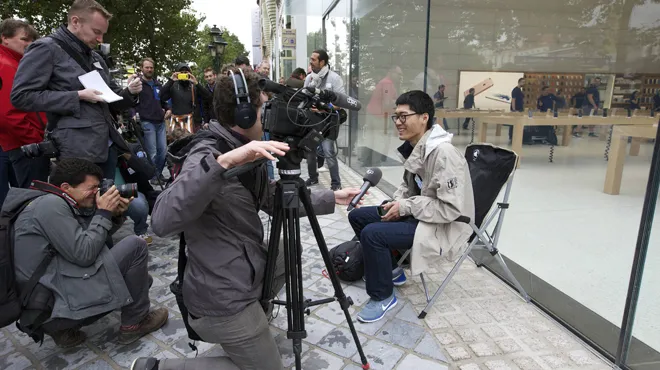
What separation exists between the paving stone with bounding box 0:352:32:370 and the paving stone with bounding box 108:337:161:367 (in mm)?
474

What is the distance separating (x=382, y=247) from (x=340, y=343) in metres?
0.69

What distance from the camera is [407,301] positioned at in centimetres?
298

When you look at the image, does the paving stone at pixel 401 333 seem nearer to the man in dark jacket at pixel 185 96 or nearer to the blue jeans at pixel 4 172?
the blue jeans at pixel 4 172

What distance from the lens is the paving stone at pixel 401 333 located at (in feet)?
8.09

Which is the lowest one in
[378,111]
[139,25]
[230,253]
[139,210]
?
[139,210]

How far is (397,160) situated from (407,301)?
3.48 metres

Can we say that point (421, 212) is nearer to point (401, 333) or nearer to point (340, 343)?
point (401, 333)

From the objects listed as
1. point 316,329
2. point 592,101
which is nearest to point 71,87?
point 316,329

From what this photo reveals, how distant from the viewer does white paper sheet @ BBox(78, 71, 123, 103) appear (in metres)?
2.84

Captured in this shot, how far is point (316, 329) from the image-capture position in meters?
2.60

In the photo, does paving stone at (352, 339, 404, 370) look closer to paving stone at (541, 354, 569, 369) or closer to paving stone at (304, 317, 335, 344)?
paving stone at (304, 317, 335, 344)

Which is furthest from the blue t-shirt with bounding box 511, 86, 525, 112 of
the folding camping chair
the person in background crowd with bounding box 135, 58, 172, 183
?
the person in background crowd with bounding box 135, 58, 172, 183

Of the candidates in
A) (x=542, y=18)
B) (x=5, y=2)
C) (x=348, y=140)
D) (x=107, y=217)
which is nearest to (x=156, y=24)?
(x=5, y=2)

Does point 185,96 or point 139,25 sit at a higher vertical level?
point 139,25
